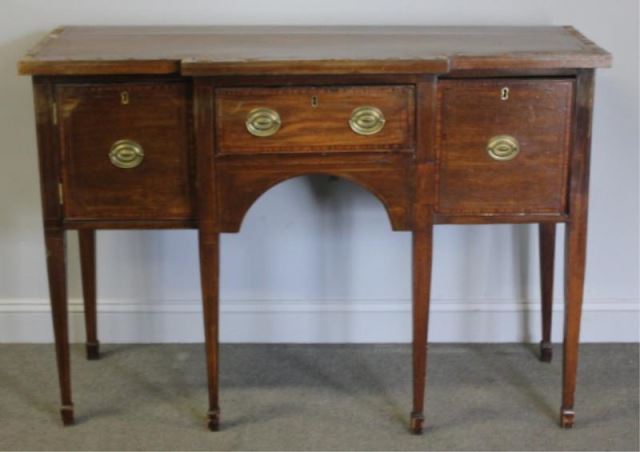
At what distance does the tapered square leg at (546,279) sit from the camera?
8.93 ft

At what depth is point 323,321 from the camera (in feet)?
9.43

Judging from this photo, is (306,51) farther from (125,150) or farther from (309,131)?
(125,150)

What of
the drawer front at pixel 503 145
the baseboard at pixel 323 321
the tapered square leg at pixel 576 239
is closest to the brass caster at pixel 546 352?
the baseboard at pixel 323 321

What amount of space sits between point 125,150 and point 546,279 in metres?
1.13

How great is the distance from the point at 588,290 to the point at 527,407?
47 centimetres

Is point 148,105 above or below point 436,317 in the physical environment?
above

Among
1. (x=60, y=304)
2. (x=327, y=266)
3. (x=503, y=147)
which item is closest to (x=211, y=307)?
(x=60, y=304)

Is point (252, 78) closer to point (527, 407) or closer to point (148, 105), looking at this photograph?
point (148, 105)

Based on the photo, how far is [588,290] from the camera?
287cm

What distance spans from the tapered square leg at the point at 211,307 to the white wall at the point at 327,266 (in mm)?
473

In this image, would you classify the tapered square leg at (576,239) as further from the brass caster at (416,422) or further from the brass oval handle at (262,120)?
the brass oval handle at (262,120)

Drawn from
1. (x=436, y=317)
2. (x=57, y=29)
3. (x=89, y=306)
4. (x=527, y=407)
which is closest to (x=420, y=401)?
(x=527, y=407)

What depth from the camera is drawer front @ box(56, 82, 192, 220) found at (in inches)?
86.9

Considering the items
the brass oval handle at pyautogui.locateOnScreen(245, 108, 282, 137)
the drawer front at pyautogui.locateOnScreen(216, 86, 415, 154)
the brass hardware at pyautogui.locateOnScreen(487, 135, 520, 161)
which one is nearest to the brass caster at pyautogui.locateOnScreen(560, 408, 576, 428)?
the brass hardware at pyautogui.locateOnScreen(487, 135, 520, 161)
